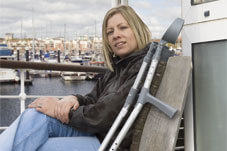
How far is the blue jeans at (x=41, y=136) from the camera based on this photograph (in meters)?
1.02

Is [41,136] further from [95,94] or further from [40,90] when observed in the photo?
[40,90]

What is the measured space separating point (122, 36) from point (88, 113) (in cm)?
40

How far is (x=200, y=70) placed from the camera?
1262 millimetres

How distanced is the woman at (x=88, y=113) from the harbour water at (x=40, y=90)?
58.1ft

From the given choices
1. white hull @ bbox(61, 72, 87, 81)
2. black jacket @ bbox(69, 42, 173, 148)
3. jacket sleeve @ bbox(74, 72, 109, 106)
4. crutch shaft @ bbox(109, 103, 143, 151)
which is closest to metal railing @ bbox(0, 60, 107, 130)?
jacket sleeve @ bbox(74, 72, 109, 106)

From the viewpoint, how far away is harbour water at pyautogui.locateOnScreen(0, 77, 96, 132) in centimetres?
1939

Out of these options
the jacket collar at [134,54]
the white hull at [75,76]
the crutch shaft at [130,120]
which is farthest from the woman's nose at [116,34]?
the white hull at [75,76]

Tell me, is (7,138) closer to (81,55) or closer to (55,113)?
(55,113)

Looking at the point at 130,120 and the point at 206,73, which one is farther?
the point at 206,73

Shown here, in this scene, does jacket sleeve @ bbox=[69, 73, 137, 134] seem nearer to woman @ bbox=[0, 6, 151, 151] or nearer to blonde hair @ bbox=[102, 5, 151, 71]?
woman @ bbox=[0, 6, 151, 151]

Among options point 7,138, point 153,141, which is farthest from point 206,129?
point 7,138

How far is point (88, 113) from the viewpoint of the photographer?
44.2 inches

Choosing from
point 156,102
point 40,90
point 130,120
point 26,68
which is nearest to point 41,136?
point 130,120

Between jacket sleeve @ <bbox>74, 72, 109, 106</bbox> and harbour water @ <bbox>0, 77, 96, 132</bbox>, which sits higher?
jacket sleeve @ <bbox>74, 72, 109, 106</bbox>
